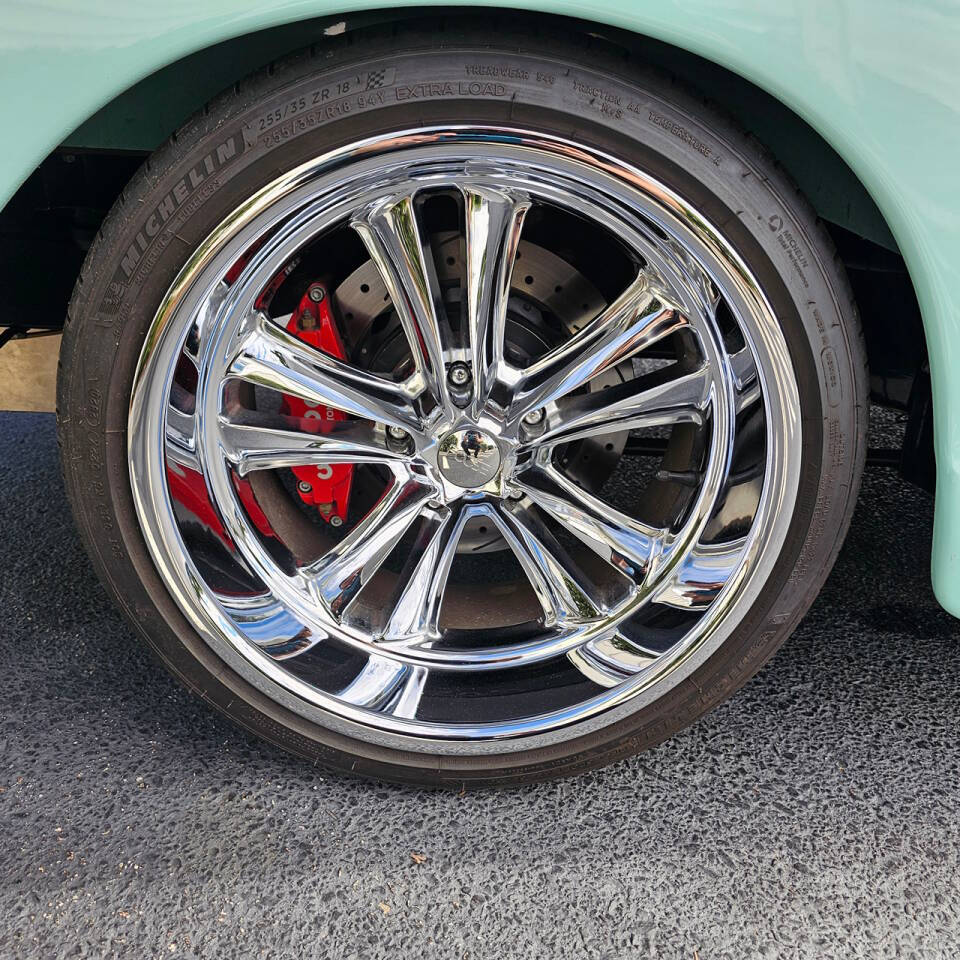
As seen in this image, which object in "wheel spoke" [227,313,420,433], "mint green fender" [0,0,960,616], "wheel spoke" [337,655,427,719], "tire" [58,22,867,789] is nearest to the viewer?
"mint green fender" [0,0,960,616]

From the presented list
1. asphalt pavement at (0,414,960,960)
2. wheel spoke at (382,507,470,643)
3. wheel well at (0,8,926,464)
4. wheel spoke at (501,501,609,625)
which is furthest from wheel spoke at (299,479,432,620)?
wheel well at (0,8,926,464)

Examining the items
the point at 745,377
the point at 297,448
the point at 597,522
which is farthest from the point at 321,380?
the point at 745,377

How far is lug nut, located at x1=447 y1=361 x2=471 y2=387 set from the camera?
4.00ft

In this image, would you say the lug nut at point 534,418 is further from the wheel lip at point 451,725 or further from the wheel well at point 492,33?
the wheel well at point 492,33

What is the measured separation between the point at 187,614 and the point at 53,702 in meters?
0.45

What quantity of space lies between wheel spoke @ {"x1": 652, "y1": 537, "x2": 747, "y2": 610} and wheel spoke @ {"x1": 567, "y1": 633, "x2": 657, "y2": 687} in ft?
0.28

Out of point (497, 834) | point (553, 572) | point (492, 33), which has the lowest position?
point (497, 834)

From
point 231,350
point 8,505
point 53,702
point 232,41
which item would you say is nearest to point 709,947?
point 231,350

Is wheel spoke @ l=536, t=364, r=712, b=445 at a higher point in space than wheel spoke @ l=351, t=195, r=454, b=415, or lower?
lower

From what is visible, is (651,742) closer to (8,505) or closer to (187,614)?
(187,614)

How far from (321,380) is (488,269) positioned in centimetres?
29

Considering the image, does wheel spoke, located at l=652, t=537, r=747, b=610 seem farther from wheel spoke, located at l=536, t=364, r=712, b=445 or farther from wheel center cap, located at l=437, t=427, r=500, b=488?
wheel center cap, located at l=437, t=427, r=500, b=488

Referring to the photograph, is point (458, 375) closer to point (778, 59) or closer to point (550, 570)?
point (550, 570)

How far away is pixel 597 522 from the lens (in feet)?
4.33
